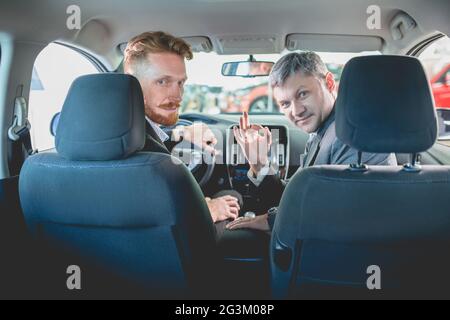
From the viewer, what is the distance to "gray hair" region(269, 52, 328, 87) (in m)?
2.40

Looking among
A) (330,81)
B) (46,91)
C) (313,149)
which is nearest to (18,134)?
(46,91)

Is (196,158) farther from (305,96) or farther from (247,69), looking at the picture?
(305,96)

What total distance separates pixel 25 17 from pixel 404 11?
2375 mm

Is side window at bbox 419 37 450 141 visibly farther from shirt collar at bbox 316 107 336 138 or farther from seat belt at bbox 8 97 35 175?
seat belt at bbox 8 97 35 175

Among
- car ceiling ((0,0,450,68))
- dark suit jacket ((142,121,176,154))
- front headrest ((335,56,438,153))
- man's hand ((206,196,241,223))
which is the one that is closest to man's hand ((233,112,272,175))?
man's hand ((206,196,241,223))

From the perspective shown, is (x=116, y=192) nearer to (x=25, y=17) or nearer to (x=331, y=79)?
(x=331, y=79)

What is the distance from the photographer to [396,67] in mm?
1654

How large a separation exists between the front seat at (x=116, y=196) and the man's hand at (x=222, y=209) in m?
0.60

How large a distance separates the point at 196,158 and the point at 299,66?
1523 mm

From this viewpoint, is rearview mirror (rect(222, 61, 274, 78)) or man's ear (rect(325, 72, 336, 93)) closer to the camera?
man's ear (rect(325, 72, 336, 93))

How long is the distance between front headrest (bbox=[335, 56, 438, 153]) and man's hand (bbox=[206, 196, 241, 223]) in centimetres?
120

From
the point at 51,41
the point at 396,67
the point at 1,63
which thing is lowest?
the point at 396,67

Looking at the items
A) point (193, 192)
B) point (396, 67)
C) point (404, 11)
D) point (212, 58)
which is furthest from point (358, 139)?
point (212, 58)

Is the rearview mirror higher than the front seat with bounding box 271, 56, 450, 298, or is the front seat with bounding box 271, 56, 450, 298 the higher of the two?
the rearview mirror
